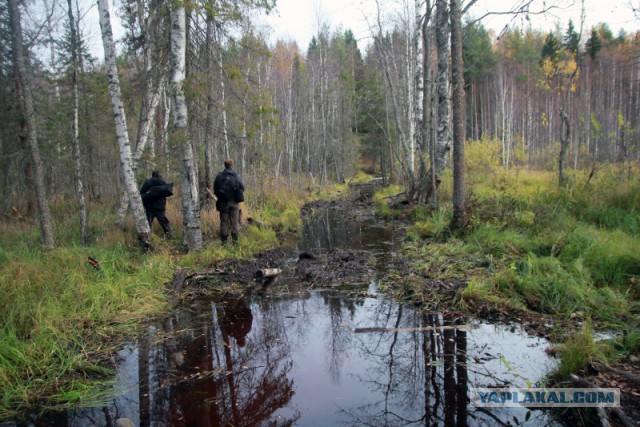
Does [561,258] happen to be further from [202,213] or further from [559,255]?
[202,213]

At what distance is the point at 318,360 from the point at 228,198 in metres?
5.70

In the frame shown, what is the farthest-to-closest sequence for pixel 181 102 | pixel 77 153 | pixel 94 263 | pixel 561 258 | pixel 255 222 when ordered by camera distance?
pixel 255 222 → pixel 77 153 → pixel 181 102 → pixel 94 263 → pixel 561 258

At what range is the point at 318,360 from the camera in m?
4.57

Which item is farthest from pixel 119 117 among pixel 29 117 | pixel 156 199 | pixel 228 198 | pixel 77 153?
pixel 228 198

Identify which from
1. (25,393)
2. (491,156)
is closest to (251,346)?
(25,393)

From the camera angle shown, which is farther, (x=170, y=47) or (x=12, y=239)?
(x=12, y=239)

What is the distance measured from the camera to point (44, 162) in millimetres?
12164

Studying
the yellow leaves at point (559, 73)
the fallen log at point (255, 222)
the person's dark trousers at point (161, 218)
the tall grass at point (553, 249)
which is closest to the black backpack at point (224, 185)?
the person's dark trousers at point (161, 218)

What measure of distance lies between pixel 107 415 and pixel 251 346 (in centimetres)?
181

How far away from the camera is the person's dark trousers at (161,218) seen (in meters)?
9.39

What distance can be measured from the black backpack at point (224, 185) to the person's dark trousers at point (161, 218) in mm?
1615

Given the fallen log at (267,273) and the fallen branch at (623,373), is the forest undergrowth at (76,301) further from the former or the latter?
the fallen branch at (623,373)

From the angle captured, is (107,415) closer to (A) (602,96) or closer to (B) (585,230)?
(B) (585,230)

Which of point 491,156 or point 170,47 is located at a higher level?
point 170,47
